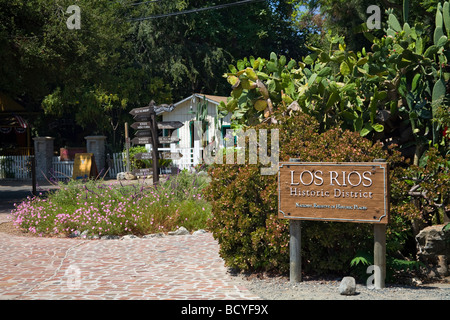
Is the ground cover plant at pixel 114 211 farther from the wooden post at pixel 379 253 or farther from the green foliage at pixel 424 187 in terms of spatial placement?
the wooden post at pixel 379 253

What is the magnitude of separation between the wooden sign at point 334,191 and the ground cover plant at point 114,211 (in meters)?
4.33

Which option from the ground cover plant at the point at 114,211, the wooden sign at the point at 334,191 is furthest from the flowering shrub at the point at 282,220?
the ground cover plant at the point at 114,211

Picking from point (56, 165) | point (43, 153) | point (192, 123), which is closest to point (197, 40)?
point (192, 123)

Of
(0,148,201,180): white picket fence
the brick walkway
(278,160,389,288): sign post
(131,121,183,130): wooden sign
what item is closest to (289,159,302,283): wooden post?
(278,160,389,288): sign post

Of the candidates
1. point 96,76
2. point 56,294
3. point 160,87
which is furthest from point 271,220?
point 160,87

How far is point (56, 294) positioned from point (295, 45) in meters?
33.9

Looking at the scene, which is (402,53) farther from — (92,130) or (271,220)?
(92,130)

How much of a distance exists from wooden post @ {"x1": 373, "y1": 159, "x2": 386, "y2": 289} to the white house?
62.3 ft

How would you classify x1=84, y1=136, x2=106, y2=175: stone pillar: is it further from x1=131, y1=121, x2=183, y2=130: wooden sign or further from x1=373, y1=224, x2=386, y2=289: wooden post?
x1=373, y1=224, x2=386, y2=289: wooden post

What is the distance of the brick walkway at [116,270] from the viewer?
5.75 metres

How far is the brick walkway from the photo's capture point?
→ 18.9 feet

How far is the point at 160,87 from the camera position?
103 ft

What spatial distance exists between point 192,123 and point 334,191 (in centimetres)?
2275

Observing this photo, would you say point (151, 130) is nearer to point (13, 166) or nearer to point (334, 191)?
point (334, 191)
